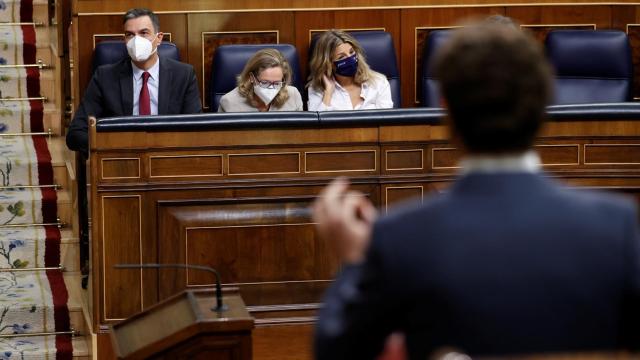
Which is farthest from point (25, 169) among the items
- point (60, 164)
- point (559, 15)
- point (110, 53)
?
point (559, 15)

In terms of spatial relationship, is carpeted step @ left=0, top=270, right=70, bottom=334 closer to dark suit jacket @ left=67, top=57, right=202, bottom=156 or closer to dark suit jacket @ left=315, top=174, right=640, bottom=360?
dark suit jacket @ left=67, top=57, right=202, bottom=156

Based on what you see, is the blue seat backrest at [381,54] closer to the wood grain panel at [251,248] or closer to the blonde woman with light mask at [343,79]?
the blonde woman with light mask at [343,79]

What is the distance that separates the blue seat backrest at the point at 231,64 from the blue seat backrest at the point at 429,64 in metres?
0.40

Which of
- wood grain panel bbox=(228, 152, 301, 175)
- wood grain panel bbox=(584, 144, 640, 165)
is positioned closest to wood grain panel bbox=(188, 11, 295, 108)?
wood grain panel bbox=(228, 152, 301, 175)

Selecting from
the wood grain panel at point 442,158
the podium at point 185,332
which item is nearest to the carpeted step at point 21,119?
the wood grain panel at point 442,158

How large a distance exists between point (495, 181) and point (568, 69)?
9.10 feet

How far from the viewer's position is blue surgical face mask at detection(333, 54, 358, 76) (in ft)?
11.1

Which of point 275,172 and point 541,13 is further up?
point 541,13

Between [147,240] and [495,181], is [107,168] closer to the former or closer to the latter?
[147,240]

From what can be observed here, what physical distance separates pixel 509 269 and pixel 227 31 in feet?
9.36

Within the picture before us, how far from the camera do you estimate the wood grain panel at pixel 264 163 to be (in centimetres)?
259

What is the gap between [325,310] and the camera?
3.07 ft

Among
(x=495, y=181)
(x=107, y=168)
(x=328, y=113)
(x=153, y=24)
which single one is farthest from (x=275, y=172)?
(x=495, y=181)

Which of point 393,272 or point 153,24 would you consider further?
point 153,24
